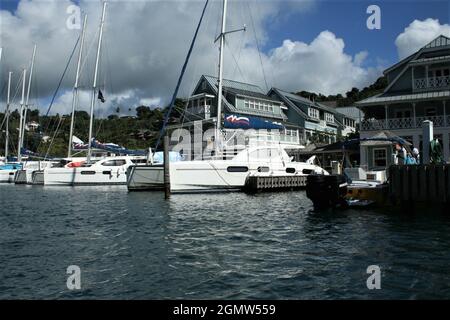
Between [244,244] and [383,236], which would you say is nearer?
[244,244]

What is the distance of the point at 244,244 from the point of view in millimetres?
11992

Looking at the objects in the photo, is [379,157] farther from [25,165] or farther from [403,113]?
[25,165]

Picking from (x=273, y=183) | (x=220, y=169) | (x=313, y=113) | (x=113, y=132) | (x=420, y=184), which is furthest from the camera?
(x=113, y=132)

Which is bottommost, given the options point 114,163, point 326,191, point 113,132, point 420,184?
point 326,191

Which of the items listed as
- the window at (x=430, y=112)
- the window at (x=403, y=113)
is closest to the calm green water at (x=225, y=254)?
the window at (x=430, y=112)

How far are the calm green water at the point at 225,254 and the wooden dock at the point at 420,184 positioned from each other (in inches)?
31.5

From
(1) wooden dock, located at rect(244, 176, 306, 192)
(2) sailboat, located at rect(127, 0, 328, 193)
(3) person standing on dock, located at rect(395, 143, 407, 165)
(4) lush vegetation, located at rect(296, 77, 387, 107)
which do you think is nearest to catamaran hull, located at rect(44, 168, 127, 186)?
(2) sailboat, located at rect(127, 0, 328, 193)

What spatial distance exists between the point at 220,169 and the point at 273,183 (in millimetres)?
3752

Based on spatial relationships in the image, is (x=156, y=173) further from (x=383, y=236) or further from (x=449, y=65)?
(x=449, y=65)

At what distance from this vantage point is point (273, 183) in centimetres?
2834

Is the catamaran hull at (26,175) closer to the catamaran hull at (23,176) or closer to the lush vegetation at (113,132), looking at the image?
the catamaran hull at (23,176)

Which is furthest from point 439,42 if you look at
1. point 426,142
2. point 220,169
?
point 220,169
